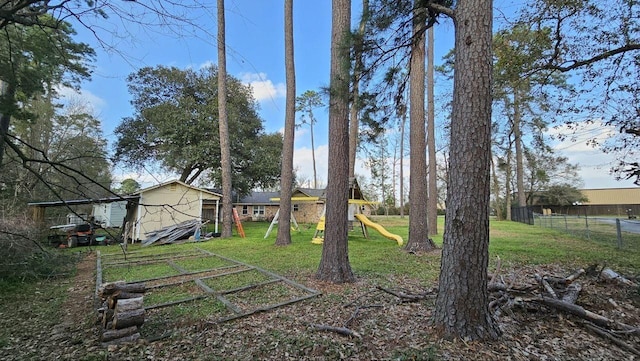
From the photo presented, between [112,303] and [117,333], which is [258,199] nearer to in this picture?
[112,303]

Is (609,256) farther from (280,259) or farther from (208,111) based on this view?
(208,111)

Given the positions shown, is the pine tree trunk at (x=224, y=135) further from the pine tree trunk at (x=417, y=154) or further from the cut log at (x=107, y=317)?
the cut log at (x=107, y=317)

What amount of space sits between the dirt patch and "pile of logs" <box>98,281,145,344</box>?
135 millimetres

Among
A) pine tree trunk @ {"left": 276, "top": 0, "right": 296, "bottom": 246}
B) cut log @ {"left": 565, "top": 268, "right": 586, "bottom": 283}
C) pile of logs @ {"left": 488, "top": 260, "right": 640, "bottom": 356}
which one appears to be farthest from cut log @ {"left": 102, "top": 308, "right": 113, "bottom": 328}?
pine tree trunk @ {"left": 276, "top": 0, "right": 296, "bottom": 246}

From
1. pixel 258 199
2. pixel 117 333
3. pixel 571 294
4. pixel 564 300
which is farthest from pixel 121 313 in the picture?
pixel 258 199

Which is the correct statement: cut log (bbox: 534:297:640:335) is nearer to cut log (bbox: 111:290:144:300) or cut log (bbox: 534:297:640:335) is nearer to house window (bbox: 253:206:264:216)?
cut log (bbox: 111:290:144:300)

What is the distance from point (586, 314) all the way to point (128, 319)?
16.1ft

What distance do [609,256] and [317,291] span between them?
7.34m

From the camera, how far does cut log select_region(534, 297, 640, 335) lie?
2998 mm

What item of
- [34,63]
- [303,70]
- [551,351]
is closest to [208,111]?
[303,70]

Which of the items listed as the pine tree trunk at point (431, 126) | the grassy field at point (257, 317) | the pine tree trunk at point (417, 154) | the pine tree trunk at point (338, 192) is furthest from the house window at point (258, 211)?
the pine tree trunk at point (338, 192)

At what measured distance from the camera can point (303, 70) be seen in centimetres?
1165

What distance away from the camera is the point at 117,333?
2.90 metres

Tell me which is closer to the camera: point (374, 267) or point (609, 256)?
point (374, 267)
